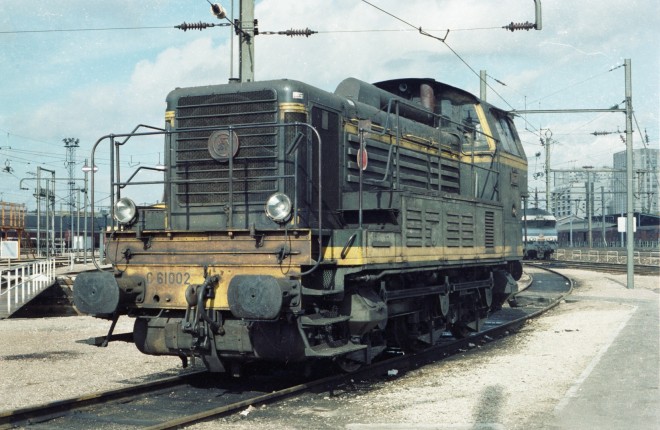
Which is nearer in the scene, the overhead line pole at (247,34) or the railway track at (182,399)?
the railway track at (182,399)

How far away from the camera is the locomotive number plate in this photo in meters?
7.33

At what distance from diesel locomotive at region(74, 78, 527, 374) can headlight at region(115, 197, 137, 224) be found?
0.05 feet

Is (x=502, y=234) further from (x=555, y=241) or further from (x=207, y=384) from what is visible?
(x=555, y=241)

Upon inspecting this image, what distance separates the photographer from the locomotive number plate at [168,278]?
7.33 meters

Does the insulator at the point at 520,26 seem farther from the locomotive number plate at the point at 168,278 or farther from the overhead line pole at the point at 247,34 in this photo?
the locomotive number plate at the point at 168,278

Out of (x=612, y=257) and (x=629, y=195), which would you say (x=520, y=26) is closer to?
(x=629, y=195)

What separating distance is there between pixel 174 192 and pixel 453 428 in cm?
406

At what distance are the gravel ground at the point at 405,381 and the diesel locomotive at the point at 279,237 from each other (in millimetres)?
599

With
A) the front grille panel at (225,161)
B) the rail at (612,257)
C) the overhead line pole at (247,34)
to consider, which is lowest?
the rail at (612,257)

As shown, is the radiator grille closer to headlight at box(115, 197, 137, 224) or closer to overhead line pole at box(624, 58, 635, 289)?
headlight at box(115, 197, 137, 224)

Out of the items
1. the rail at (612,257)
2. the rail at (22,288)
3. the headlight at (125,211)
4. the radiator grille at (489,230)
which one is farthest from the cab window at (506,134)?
the rail at (612,257)

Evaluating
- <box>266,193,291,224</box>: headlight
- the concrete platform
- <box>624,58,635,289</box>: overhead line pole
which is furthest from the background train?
<box>266,193,291,224</box>: headlight

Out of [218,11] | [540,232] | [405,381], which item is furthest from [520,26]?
[540,232]

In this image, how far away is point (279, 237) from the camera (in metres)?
7.03
